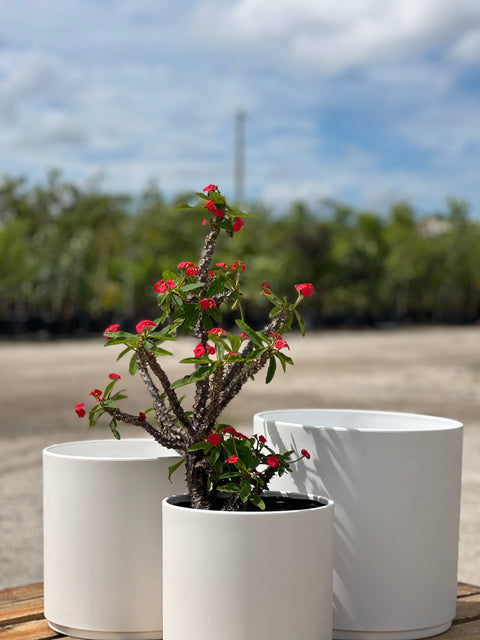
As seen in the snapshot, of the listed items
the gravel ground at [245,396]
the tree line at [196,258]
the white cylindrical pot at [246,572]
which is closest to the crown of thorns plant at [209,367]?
the white cylindrical pot at [246,572]

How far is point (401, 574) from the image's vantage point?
2.40 meters

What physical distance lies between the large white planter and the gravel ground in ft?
6.52

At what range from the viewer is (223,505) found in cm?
228

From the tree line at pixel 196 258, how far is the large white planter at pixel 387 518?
914 inches

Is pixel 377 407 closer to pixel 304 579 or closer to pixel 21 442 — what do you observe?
pixel 21 442

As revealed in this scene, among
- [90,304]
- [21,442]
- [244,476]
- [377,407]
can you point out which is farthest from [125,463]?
[90,304]

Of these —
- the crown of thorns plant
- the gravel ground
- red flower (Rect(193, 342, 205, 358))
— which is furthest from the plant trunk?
the gravel ground

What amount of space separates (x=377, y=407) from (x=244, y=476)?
27.8 ft

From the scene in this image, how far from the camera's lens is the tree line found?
27.3 meters

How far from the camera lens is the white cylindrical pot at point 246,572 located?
2.02 meters

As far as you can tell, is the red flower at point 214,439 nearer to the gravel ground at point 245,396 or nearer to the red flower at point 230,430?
the red flower at point 230,430

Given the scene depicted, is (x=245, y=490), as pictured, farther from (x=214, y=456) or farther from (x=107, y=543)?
(x=107, y=543)

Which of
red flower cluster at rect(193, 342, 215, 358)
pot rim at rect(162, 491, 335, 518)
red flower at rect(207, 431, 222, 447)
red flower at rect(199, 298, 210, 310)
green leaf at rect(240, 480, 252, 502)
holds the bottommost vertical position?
pot rim at rect(162, 491, 335, 518)

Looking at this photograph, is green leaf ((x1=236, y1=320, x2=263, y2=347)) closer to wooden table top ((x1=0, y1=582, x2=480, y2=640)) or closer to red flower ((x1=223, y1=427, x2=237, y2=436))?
red flower ((x1=223, y1=427, x2=237, y2=436))
